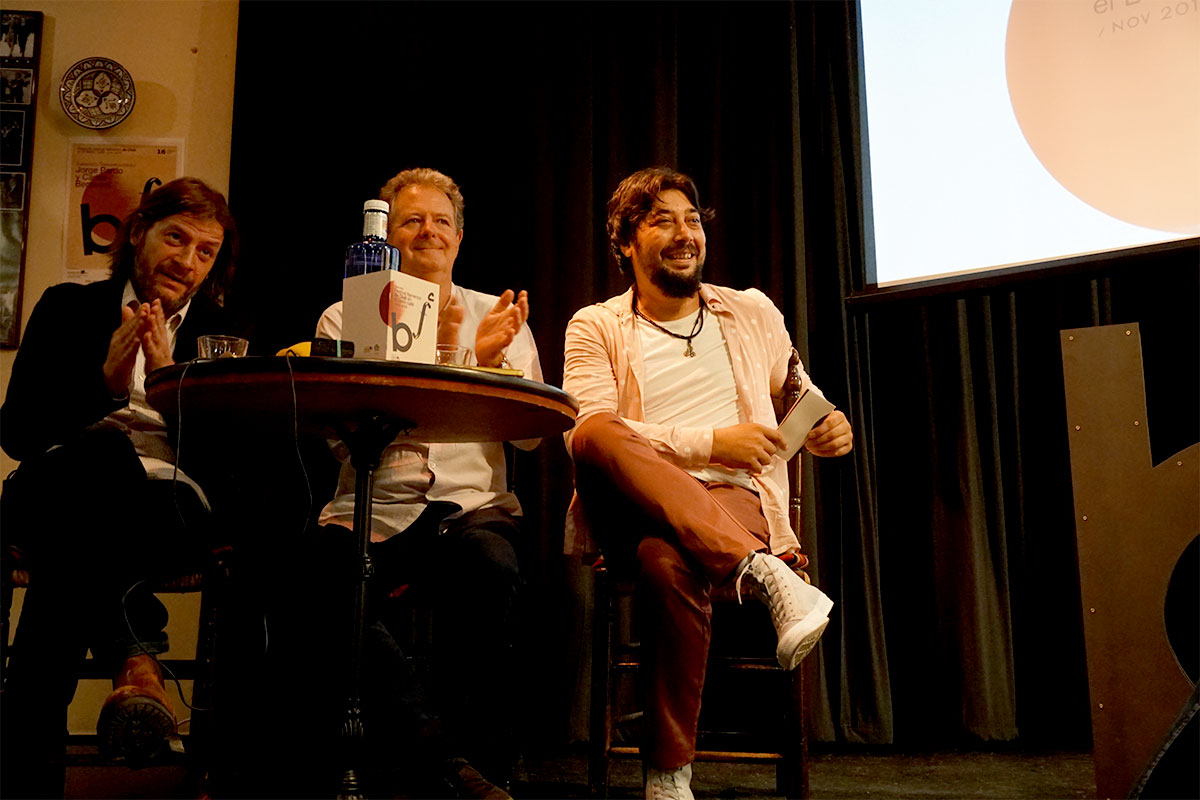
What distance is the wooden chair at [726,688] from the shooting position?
1.80m

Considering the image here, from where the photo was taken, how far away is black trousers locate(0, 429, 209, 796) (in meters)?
1.48

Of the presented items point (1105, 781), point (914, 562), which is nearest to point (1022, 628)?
point (914, 562)

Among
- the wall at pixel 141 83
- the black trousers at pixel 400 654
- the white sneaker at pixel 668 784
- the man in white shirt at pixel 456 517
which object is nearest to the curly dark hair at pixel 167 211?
the man in white shirt at pixel 456 517

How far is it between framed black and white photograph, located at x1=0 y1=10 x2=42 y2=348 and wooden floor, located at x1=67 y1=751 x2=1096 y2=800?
149 cm

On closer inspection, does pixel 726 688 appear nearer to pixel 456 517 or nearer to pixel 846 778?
pixel 846 778

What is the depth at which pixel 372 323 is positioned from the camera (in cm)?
141

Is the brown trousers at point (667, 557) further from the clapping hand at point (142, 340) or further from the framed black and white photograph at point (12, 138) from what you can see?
the framed black and white photograph at point (12, 138)

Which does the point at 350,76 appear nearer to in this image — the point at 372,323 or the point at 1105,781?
the point at 372,323

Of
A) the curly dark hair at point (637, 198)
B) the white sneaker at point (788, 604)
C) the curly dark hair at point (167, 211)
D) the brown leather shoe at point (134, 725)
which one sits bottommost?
the brown leather shoe at point (134, 725)

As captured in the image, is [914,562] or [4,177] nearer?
[914,562]

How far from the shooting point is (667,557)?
5.58ft

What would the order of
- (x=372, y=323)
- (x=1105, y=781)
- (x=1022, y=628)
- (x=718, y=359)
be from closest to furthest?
1. (x=372, y=323)
2. (x=1105, y=781)
3. (x=718, y=359)
4. (x=1022, y=628)

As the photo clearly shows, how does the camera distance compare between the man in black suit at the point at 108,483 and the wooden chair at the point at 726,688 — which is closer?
the man in black suit at the point at 108,483

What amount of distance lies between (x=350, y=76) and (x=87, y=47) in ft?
2.95
